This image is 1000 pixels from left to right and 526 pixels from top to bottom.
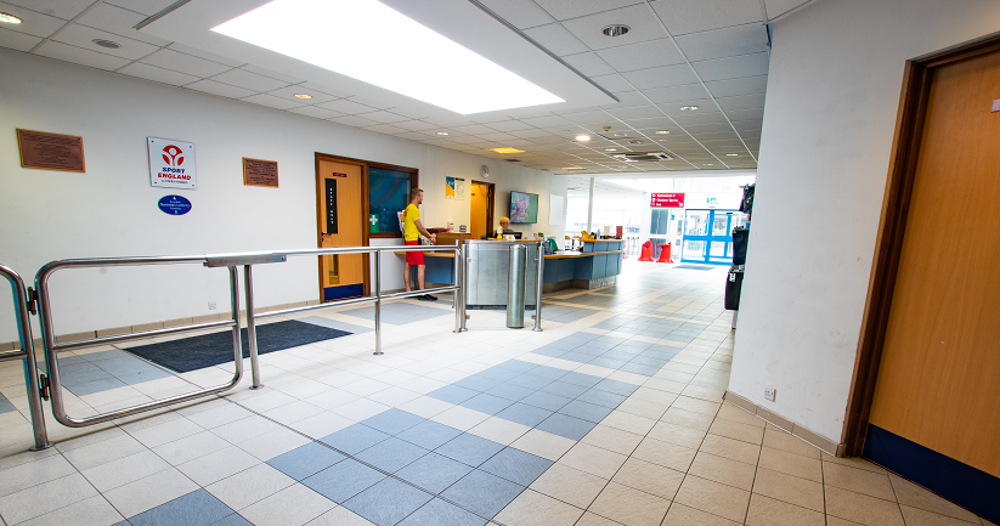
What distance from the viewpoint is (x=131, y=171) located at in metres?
4.31

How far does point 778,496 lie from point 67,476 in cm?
344

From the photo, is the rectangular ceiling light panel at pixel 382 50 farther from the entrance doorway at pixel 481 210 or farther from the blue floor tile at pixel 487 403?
the entrance doorway at pixel 481 210

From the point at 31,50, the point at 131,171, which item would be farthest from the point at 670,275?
the point at 31,50

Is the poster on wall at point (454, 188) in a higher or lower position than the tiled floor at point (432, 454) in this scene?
higher

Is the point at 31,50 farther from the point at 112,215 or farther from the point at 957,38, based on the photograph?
the point at 957,38

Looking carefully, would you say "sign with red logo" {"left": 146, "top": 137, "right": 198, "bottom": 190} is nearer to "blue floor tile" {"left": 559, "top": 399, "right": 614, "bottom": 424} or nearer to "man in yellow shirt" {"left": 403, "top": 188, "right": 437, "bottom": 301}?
"man in yellow shirt" {"left": 403, "top": 188, "right": 437, "bottom": 301}

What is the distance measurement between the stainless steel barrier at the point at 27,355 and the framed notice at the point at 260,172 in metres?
3.38

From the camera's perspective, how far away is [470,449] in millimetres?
2330

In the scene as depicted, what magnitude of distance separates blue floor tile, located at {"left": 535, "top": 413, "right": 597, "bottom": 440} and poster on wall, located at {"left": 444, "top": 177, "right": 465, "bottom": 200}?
624cm

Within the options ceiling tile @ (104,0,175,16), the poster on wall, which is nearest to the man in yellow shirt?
the poster on wall

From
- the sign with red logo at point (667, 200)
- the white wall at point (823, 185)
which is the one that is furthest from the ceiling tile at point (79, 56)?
the sign with red logo at point (667, 200)

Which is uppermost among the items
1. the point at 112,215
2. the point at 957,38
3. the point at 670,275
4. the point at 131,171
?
the point at 957,38

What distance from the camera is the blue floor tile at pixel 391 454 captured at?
216 cm

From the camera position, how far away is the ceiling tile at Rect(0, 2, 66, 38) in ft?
9.32
